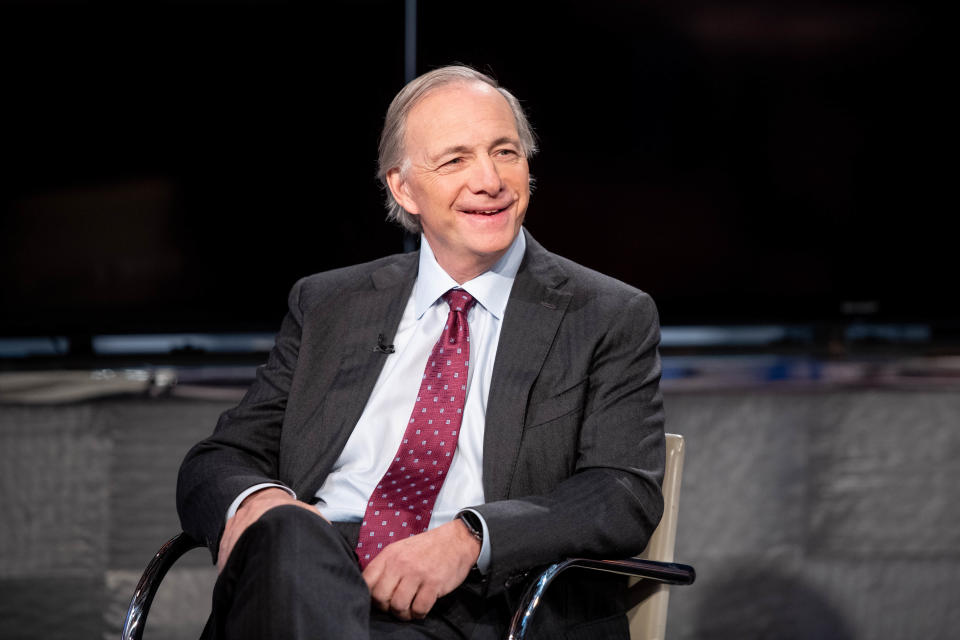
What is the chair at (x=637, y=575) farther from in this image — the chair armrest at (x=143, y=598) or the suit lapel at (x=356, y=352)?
the suit lapel at (x=356, y=352)

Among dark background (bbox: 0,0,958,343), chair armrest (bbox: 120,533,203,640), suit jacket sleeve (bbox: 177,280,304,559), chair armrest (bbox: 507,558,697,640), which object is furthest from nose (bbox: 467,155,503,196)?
dark background (bbox: 0,0,958,343)

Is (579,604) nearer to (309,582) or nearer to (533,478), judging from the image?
(533,478)

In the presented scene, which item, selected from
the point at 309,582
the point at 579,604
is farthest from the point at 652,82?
the point at 309,582

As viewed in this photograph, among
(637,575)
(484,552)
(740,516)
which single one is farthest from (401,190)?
(740,516)

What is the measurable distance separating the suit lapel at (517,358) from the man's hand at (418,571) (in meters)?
0.17

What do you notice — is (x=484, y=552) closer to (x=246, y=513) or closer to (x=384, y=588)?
(x=384, y=588)

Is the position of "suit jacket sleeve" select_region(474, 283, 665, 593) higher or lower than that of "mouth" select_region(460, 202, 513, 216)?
lower

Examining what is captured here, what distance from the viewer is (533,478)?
1884 mm

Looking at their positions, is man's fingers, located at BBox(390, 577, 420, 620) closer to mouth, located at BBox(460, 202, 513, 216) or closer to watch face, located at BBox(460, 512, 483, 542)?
watch face, located at BBox(460, 512, 483, 542)

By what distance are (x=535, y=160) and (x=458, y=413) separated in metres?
1.36

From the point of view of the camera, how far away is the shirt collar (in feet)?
6.60

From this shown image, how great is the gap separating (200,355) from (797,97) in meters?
1.97

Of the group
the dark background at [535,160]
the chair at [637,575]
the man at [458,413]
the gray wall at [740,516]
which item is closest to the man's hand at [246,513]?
the man at [458,413]

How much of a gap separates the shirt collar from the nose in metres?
0.14
